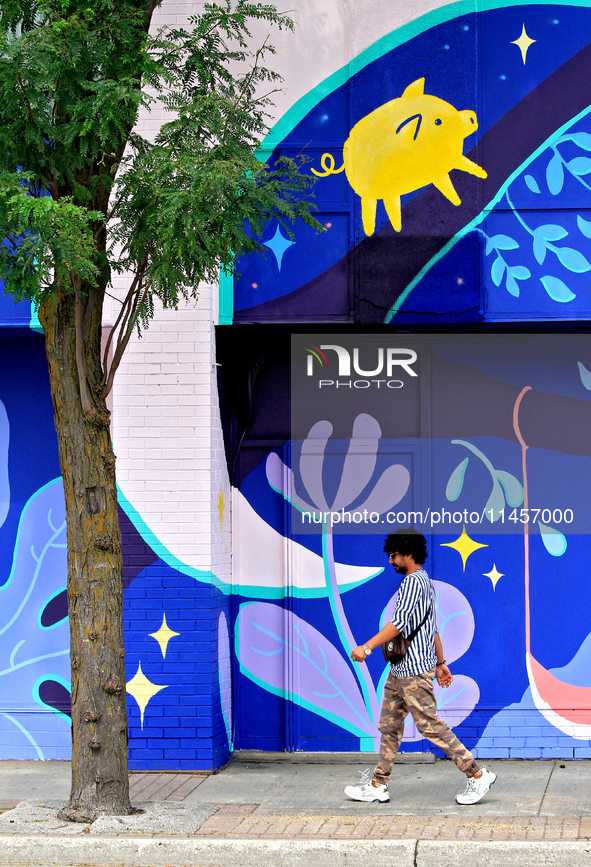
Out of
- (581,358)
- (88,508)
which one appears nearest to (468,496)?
(581,358)

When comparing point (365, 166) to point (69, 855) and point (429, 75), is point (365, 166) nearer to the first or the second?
point (429, 75)

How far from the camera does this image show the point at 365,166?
24.8 ft

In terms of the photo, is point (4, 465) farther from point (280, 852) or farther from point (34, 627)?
point (280, 852)

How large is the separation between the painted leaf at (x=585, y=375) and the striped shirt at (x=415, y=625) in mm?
2505

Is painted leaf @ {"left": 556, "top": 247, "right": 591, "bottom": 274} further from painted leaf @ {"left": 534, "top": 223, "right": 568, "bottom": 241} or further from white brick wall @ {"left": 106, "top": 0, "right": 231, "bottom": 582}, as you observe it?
white brick wall @ {"left": 106, "top": 0, "right": 231, "bottom": 582}

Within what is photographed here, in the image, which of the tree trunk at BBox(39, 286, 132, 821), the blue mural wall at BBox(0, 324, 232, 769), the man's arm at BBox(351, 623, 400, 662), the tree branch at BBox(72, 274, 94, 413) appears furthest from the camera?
the blue mural wall at BBox(0, 324, 232, 769)

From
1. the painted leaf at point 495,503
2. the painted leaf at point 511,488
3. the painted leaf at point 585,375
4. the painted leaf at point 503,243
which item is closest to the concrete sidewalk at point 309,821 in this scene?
the painted leaf at point 495,503

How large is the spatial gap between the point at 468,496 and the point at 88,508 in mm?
3345

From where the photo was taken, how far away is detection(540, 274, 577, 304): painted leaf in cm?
733

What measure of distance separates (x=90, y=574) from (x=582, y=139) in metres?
5.13

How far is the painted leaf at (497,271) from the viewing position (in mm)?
7379

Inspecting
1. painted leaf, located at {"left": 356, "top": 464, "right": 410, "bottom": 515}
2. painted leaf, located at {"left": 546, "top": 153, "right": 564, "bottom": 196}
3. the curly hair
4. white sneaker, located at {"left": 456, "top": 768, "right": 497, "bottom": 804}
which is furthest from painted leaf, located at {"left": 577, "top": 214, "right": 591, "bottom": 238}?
white sneaker, located at {"left": 456, "top": 768, "right": 497, "bottom": 804}

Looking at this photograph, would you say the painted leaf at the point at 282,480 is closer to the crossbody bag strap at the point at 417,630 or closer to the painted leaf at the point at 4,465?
the crossbody bag strap at the point at 417,630

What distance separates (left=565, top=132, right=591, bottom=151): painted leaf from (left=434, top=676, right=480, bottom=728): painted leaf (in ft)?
14.5
